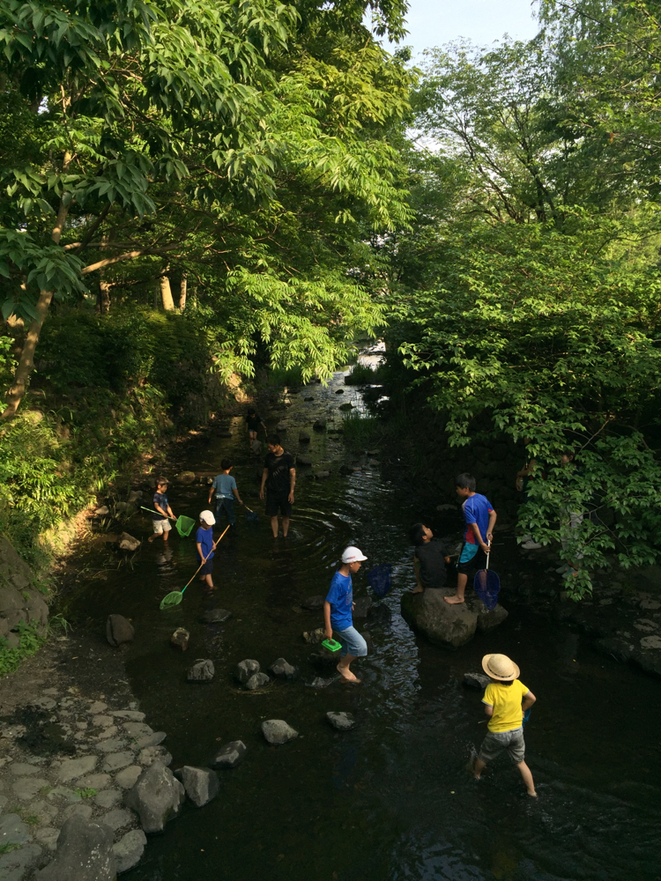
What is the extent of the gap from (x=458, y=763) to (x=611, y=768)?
57.1 inches

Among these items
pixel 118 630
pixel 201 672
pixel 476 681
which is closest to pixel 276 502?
pixel 118 630

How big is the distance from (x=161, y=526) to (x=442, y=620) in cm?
573

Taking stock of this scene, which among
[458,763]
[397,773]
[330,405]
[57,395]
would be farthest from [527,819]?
[330,405]

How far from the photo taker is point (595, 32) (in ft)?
46.9

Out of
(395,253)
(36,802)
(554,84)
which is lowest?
(36,802)

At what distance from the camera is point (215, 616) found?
794 cm

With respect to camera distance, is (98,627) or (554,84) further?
(554,84)

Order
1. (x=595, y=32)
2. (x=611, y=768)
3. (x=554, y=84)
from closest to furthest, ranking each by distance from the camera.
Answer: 1. (x=611, y=768)
2. (x=595, y=32)
3. (x=554, y=84)

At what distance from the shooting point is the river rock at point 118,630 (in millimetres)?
7258

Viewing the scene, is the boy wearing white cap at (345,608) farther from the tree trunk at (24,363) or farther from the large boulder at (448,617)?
the tree trunk at (24,363)

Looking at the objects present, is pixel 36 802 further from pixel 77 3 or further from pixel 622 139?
pixel 622 139

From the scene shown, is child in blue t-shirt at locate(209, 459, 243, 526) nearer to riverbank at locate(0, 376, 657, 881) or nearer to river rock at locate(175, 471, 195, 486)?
riverbank at locate(0, 376, 657, 881)

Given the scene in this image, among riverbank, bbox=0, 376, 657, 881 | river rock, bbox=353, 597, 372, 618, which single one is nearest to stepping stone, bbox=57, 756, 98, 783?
riverbank, bbox=0, 376, 657, 881

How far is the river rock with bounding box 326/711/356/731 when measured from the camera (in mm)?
5852
